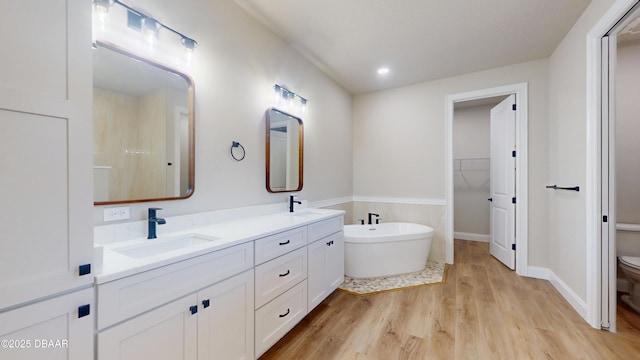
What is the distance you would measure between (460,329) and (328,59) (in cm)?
300

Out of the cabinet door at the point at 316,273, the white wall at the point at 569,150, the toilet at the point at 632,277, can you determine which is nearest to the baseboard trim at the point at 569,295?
the white wall at the point at 569,150

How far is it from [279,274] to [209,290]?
0.55 meters


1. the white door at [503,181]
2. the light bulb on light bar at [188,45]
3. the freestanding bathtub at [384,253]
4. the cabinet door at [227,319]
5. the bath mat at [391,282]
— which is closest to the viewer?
the cabinet door at [227,319]

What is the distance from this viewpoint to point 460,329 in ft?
6.73

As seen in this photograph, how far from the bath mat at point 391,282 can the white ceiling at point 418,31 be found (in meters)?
2.61

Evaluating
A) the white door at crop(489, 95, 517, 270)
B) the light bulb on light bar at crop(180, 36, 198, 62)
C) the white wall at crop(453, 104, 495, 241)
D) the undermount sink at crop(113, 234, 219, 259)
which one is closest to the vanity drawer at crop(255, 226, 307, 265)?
the undermount sink at crop(113, 234, 219, 259)

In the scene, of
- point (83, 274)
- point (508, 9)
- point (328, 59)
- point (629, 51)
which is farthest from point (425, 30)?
point (83, 274)

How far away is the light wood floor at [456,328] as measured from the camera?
1776mm

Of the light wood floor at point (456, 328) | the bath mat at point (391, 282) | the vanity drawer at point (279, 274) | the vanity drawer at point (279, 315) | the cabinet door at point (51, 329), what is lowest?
the light wood floor at point (456, 328)

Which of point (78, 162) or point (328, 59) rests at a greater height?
point (328, 59)

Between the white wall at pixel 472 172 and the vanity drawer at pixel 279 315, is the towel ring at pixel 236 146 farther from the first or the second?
the white wall at pixel 472 172

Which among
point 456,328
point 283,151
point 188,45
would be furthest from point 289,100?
point 456,328

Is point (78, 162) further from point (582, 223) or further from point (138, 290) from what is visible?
point (582, 223)

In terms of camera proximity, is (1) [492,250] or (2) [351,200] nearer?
(1) [492,250]
